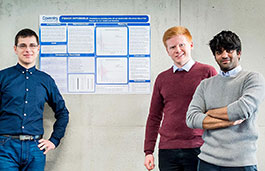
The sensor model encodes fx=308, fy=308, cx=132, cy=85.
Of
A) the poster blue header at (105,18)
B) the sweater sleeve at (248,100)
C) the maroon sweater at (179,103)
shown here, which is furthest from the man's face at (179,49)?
the poster blue header at (105,18)

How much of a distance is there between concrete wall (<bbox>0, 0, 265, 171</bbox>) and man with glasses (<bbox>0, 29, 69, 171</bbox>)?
27cm

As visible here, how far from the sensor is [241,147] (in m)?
1.57

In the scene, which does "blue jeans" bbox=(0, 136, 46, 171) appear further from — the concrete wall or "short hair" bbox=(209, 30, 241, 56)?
"short hair" bbox=(209, 30, 241, 56)

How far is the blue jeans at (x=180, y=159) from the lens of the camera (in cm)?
194

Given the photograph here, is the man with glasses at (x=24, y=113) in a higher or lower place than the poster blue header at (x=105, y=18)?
lower

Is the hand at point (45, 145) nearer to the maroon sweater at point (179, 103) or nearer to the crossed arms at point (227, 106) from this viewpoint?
the maroon sweater at point (179, 103)

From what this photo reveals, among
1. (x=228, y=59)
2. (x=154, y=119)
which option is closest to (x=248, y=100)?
(x=228, y=59)

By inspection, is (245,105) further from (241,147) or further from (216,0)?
(216,0)

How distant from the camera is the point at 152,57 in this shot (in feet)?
8.68

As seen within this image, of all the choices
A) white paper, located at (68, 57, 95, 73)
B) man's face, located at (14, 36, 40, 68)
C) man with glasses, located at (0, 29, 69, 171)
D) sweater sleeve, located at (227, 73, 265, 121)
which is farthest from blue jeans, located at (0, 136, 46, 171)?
sweater sleeve, located at (227, 73, 265, 121)

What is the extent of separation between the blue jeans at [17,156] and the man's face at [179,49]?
119 centimetres

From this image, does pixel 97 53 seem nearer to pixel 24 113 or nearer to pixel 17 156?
pixel 24 113

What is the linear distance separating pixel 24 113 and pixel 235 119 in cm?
144

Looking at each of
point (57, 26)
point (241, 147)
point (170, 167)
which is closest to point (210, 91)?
point (241, 147)
